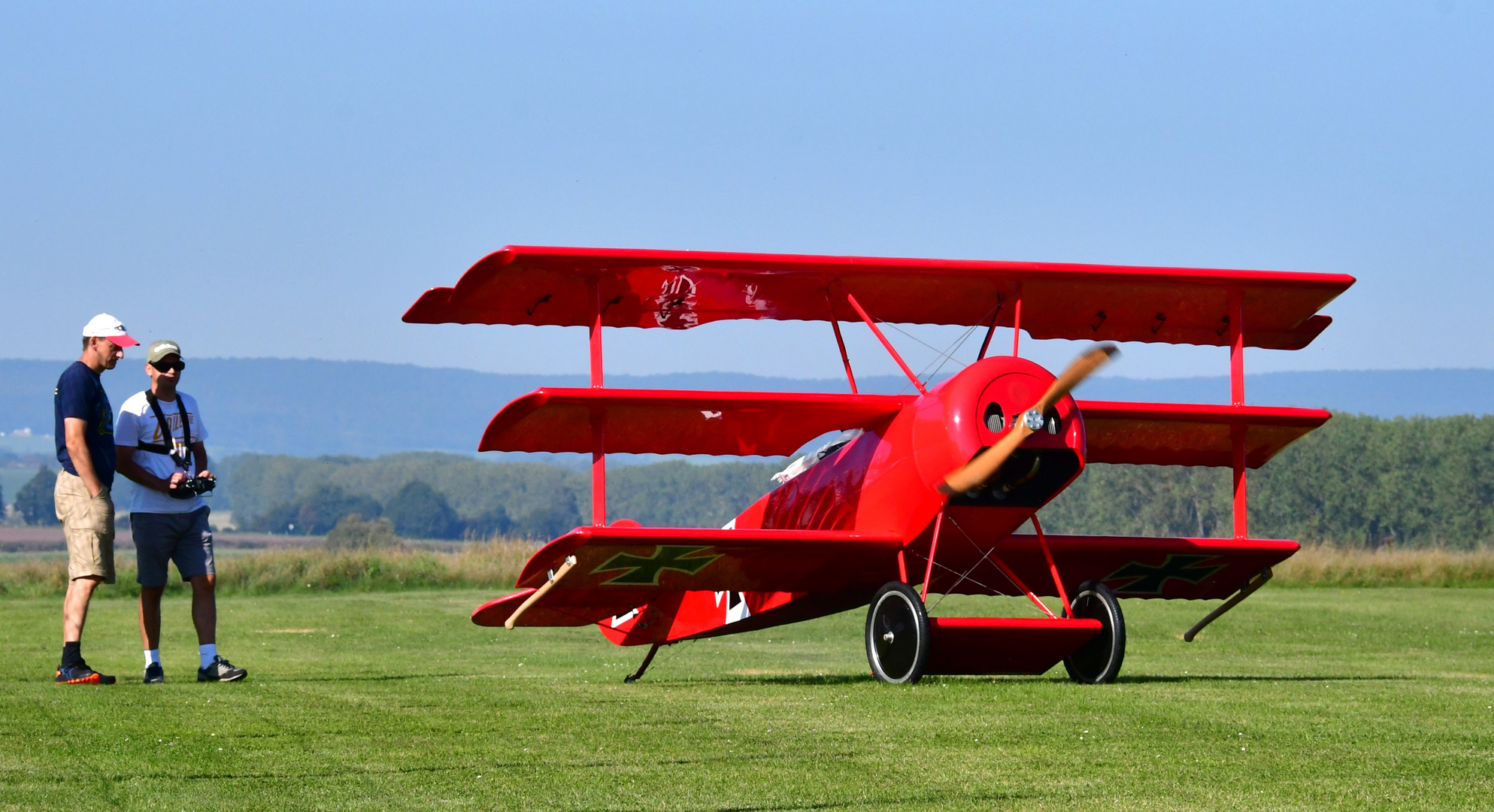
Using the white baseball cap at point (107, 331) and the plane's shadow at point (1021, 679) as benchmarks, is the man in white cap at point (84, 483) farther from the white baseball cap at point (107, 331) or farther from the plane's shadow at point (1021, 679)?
the plane's shadow at point (1021, 679)

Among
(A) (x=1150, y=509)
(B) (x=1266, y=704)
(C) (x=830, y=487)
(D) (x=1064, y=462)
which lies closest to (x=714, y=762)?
(B) (x=1266, y=704)

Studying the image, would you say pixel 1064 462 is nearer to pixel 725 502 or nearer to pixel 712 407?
pixel 712 407

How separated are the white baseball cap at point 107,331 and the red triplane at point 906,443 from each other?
187cm

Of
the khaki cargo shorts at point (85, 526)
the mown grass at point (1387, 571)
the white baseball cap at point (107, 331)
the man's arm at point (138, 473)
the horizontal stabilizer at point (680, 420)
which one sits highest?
the white baseball cap at point (107, 331)

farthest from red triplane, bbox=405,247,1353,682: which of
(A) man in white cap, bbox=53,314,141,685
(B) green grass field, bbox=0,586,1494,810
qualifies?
(A) man in white cap, bbox=53,314,141,685

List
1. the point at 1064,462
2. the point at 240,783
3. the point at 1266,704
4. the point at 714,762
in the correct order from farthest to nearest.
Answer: the point at 1064,462 → the point at 1266,704 → the point at 714,762 → the point at 240,783

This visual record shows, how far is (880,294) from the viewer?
11352mm

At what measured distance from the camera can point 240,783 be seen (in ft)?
18.9

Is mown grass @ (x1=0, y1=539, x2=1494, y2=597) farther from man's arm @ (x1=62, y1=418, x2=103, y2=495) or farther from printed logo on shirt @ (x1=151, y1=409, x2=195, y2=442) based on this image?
man's arm @ (x1=62, y1=418, x2=103, y2=495)

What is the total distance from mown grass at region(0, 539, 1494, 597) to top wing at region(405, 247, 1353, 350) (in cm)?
2267

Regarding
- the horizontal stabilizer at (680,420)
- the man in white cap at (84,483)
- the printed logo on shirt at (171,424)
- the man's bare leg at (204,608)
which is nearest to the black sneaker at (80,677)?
the man in white cap at (84,483)

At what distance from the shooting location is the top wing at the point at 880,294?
10.2 m

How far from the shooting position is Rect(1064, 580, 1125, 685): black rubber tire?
981 centimetres

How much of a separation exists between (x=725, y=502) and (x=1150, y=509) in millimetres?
74629
